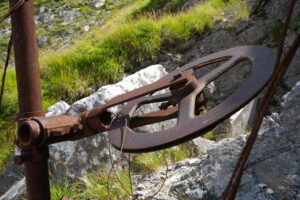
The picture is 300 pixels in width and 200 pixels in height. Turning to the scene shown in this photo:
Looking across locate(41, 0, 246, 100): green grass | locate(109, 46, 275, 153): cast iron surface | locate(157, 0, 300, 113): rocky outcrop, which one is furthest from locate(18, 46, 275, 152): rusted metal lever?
locate(41, 0, 246, 100): green grass

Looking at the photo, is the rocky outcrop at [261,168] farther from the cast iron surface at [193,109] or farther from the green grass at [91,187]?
the cast iron surface at [193,109]

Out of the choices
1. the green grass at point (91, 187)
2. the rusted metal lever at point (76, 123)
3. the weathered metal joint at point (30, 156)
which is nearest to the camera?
the rusted metal lever at point (76, 123)

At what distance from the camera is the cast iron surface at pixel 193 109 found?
2.95 ft

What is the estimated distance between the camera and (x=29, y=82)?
1.41 m

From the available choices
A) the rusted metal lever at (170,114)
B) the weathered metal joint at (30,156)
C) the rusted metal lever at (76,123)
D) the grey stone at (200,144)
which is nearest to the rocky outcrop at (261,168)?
the grey stone at (200,144)

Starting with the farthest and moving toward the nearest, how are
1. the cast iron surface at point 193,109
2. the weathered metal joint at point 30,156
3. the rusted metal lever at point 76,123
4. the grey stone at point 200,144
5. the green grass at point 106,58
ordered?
the green grass at point 106,58
the grey stone at point 200,144
the weathered metal joint at point 30,156
the rusted metal lever at point 76,123
the cast iron surface at point 193,109

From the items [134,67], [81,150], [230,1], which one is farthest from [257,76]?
[230,1]

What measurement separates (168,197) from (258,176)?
0.76m

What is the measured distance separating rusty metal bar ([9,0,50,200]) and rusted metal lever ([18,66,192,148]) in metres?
0.13

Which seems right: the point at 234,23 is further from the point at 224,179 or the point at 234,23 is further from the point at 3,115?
the point at 3,115

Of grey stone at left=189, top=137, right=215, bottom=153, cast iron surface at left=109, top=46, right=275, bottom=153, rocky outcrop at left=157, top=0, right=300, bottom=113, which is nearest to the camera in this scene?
cast iron surface at left=109, top=46, right=275, bottom=153

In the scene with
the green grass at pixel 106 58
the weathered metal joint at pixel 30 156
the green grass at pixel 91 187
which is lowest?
the green grass at pixel 91 187

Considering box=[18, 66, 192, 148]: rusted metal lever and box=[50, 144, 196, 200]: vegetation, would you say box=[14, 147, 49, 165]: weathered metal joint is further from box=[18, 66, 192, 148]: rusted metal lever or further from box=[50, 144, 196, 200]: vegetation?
box=[50, 144, 196, 200]: vegetation

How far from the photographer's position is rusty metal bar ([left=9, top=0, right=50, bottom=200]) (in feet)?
4.53
